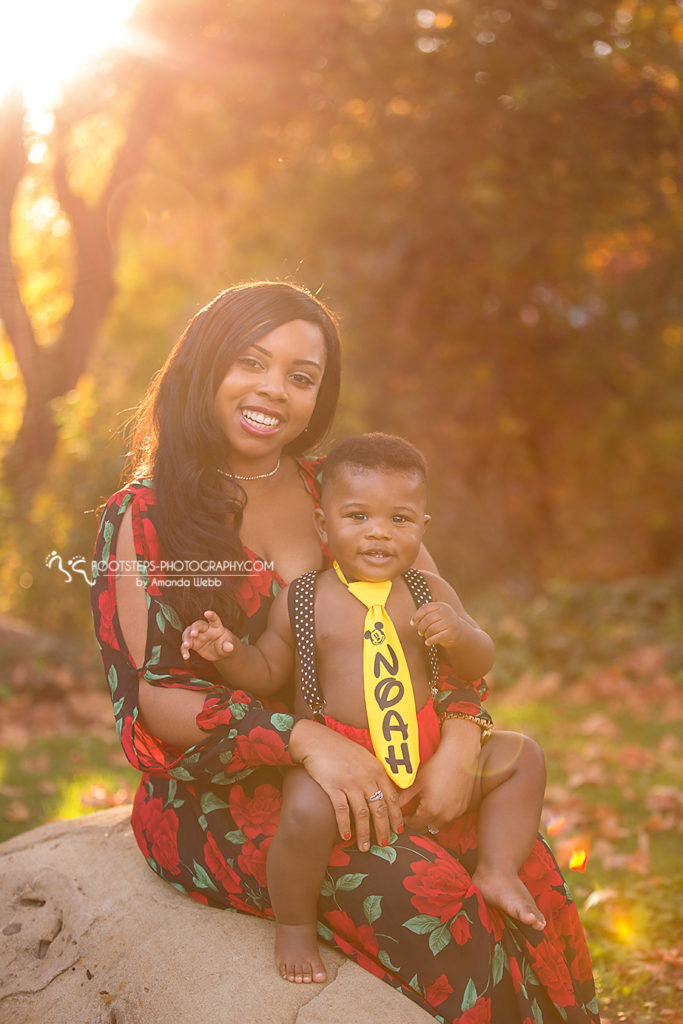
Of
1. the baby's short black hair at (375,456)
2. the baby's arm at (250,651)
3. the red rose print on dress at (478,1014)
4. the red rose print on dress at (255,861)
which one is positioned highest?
the baby's short black hair at (375,456)

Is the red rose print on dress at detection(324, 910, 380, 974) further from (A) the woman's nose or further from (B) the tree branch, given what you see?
(B) the tree branch

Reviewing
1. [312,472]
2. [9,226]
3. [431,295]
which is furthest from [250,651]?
[431,295]

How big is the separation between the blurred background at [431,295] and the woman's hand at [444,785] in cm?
123

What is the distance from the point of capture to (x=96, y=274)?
352 inches

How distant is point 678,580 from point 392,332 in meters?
4.52

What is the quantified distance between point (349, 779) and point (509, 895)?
1.71ft

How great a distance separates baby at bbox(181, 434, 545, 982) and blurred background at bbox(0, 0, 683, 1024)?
1103 mm

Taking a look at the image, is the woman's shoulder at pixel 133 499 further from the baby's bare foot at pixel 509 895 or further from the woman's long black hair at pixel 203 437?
the baby's bare foot at pixel 509 895

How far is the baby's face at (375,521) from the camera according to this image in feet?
8.45

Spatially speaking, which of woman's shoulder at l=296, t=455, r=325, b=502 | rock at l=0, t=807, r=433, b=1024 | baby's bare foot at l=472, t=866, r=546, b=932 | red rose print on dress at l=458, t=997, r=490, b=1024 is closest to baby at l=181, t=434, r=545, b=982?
baby's bare foot at l=472, t=866, r=546, b=932

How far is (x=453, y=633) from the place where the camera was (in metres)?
2.51

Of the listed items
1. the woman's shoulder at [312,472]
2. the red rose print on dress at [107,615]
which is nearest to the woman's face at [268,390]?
the woman's shoulder at [312,472]

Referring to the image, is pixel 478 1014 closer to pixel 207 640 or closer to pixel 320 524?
pixel 207 640

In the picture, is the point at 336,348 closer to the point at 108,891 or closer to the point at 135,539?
the point at 135,539
